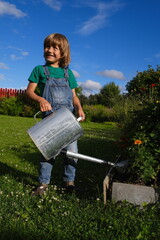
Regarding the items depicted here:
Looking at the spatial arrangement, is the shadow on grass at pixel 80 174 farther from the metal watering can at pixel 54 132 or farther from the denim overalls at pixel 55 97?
the metal watering can at pixel 54 132

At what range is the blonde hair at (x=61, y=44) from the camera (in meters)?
2.51

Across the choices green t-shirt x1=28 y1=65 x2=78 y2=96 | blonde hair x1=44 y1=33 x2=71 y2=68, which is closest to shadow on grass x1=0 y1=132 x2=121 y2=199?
green t-shirt x1=28 y1=65 x2=78 y2=96

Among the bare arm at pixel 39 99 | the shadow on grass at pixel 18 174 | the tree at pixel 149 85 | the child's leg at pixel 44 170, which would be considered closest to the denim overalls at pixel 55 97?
the child's leg at pixel 44 170

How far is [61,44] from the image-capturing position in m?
2.54

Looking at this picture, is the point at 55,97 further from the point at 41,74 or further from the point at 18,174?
the point at 18,174

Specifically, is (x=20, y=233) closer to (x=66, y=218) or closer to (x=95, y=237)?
(x=66, y=218)

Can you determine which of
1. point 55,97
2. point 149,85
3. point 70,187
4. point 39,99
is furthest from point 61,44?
point 149,85

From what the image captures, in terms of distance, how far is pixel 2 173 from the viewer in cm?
319

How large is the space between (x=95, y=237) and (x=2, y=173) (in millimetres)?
1810

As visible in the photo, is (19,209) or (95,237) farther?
(19,209)

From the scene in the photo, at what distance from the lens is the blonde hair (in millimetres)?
2514

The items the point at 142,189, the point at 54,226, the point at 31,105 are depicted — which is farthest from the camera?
the point at 31,105

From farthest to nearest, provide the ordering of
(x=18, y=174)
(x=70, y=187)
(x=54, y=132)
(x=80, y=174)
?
(x=80, y=174) < (x=18, y=174) < (x=70, y=187) < (x=54, y=132)

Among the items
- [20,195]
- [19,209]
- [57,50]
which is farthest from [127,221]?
[57,50]
